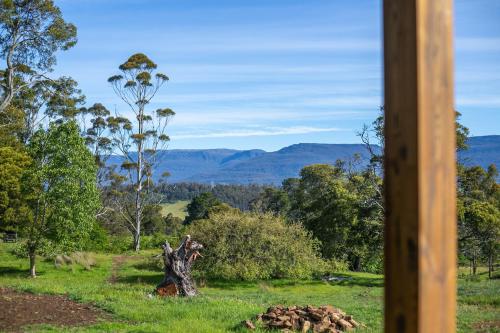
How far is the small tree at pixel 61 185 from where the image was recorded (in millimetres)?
26203

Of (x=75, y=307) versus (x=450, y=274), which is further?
(x=75, y=307)

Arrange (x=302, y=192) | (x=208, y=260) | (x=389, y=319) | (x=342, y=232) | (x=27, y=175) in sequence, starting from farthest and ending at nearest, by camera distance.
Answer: (x=302, y=192) → (x=342, y=232) → (x=208, y=260) → (x=27, y=175) → (x=389, y=319)

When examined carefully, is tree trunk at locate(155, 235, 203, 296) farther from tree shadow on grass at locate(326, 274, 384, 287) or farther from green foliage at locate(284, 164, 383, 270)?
green foliage at locate(284, 164, 383, 270)

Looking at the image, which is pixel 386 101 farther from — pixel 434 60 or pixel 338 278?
pixel 338 278

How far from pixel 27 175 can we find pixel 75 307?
15.3m

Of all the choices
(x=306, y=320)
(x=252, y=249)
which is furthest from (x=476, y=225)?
(x=306, y=320)

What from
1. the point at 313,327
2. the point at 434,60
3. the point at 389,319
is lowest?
the point at 313,327

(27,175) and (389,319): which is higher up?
(27,175)

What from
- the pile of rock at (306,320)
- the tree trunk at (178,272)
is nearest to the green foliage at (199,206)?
the tree trunk at (178,272)

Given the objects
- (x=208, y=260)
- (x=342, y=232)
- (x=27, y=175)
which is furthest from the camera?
(x=342, y=232)

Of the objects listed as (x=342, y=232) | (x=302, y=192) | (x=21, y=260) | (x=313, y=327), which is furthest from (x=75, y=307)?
(x=302, y=192)

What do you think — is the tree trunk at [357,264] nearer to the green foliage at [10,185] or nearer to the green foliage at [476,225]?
the green foliage at [476,225]

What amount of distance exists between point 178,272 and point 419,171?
18292 millimetres

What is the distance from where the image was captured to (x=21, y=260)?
31.5 meters
